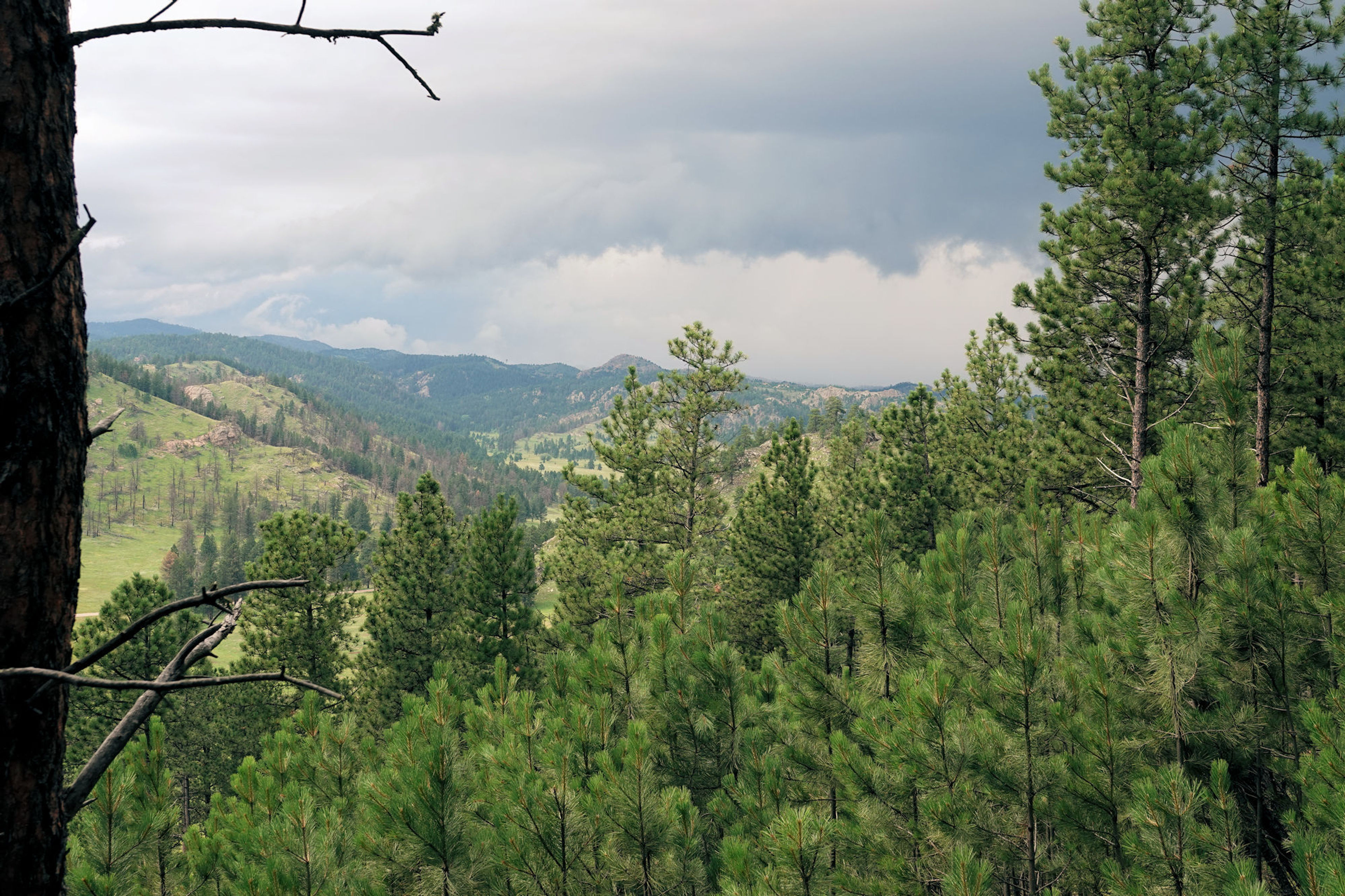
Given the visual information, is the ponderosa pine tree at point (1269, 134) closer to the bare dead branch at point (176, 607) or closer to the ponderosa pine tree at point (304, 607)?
the bare dead branch at point (176, 607)

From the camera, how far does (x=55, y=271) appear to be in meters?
1.80

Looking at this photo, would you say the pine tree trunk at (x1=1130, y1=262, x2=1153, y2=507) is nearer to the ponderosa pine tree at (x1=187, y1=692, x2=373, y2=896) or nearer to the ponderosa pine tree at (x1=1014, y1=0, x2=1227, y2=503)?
the ponderosa pine tree at (x1=1014, y1=0, x2=1227, y2=503)

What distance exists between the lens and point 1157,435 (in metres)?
15.3

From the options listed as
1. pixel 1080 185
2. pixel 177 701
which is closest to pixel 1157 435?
pixel 1080 185

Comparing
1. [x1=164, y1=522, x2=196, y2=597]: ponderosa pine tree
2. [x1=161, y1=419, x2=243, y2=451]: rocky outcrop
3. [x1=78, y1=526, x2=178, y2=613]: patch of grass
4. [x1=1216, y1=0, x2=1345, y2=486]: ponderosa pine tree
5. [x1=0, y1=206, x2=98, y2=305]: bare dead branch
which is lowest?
[x1=78, y1=526, x2=178, y2=613]: patch of grass

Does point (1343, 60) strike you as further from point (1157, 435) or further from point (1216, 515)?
point (1216, 515)

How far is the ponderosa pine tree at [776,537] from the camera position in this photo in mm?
21672

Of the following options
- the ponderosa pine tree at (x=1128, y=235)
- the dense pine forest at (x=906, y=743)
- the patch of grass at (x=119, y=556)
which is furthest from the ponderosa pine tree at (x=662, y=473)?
the patch of grass at (x=119, y=556)

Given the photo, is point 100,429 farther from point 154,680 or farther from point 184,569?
point 184,569

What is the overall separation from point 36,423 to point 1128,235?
633 inches

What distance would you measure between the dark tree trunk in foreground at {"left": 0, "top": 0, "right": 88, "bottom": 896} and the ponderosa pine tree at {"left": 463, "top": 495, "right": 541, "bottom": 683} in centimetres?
1798

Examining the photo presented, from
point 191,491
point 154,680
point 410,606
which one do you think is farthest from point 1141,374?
point 191,491

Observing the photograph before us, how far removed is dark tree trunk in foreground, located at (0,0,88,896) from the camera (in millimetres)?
1888

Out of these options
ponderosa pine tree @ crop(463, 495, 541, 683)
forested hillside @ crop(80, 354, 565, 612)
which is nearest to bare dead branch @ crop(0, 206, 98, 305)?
ponderosa pine tree @ crop(463, 495, 541, 683)
